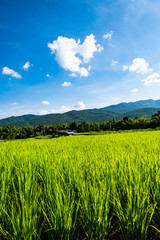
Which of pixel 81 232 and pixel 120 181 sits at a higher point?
pixel 120 181

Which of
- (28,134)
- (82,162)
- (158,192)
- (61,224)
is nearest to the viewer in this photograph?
(61,224)

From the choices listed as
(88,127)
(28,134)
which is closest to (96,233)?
(88,127)

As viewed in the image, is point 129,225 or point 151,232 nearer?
point 129,225

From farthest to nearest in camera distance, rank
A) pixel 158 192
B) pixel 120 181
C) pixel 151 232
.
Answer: pixel 120 181 → pixel 158 192 → pixel 151 232

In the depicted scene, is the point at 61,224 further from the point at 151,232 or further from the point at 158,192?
the point at 158,192

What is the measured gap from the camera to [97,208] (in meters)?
1.18

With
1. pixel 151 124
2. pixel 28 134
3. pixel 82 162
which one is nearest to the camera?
pixel 82 162

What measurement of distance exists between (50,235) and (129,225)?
671mm

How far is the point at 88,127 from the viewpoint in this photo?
84688 millimetres

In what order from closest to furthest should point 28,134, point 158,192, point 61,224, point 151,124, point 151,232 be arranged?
1. point 61,224
2. point 151,232
3. point 158,192
4. point 151,124
5. point 28,134

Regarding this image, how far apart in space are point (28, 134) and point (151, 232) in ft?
292

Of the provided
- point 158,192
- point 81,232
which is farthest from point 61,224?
point 158,192

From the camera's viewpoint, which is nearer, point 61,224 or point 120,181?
point 61,224

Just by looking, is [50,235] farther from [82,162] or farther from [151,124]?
[151,124]
